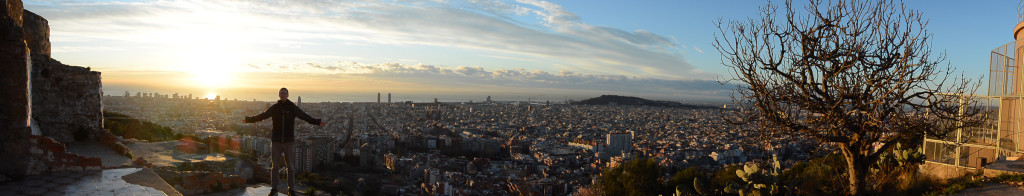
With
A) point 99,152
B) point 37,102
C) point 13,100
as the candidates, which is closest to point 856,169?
point 13,100

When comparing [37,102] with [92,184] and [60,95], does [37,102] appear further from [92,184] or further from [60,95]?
[92,184]

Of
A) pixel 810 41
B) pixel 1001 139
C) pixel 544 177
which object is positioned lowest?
pixel 544 177

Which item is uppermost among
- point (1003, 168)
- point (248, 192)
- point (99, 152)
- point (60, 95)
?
point (60, 95)

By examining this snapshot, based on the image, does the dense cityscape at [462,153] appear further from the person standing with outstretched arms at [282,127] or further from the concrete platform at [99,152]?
the person standing with outstretched arms at [282,127]

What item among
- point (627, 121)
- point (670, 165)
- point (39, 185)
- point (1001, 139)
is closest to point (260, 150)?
point (39, 185)

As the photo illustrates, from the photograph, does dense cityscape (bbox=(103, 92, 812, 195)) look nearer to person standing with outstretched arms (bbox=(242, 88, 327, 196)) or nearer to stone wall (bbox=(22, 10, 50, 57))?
person standing with outstretched arms (bbox=(242, 88, 327, 196))

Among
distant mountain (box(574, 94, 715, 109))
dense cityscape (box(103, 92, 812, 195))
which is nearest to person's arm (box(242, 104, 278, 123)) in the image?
dense cityscape (box(103, 92, 812, 195))

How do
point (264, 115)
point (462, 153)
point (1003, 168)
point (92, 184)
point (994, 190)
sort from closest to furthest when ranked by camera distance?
point (92, 184), point (264, 115), point (994, 190), point (1003, 168), point (462, 153)

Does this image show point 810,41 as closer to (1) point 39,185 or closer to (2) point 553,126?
(1) point 39,185
